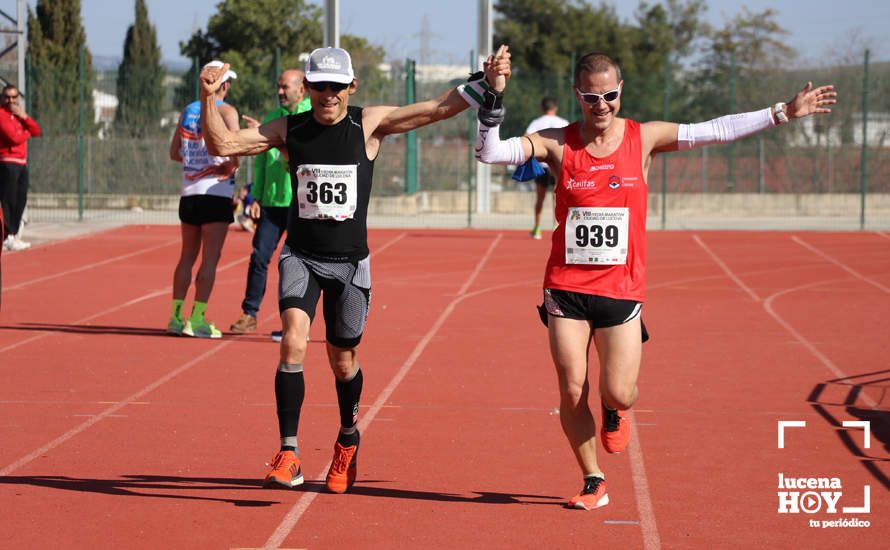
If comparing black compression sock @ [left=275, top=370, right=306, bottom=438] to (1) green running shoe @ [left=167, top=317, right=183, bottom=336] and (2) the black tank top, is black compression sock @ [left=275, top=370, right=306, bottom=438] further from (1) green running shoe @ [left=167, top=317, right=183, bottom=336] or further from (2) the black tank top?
(1) green running shoe @ [left=167, top=317, right=183, bottom=336]

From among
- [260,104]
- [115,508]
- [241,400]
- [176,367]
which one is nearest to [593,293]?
[115,508]

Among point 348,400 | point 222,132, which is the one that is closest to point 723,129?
point 348,400

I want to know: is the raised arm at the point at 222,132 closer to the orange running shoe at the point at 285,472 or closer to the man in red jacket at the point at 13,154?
the orange running shoe at the point at 285,472

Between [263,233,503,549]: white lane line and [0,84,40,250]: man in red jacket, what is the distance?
657cm

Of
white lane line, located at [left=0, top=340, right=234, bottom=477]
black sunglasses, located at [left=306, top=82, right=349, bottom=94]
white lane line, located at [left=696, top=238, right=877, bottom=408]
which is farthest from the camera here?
white lane line, located at [left=696, top=238, right=877, bottom=408]

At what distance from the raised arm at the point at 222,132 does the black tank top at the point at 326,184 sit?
8cm

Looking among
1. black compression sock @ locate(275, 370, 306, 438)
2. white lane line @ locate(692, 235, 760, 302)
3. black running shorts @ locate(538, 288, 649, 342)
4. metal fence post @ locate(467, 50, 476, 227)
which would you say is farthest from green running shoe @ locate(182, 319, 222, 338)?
metal fence post @ locate(467, 50, 476, 227)

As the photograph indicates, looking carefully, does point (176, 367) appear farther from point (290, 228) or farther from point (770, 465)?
point (770, 465)

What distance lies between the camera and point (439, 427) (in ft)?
26.6

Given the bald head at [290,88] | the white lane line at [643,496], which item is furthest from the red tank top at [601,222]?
the bald head at [290,88]

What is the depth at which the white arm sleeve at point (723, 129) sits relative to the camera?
635 cm

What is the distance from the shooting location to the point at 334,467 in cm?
663

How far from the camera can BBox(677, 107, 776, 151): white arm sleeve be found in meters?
6.35

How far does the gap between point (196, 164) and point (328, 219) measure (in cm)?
484
